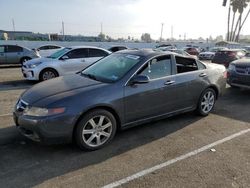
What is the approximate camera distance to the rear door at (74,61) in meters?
9.83

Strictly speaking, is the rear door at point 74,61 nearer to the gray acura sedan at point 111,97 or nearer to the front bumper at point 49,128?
the gray acura sedan at point 111,97

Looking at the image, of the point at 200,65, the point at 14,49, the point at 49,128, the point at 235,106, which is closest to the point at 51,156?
the point at 49,128

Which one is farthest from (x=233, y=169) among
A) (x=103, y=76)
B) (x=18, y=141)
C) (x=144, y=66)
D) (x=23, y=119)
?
(x=18, y=141)

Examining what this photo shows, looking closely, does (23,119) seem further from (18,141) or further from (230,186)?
(230,186)

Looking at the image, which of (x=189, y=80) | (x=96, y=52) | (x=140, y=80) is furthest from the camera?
(x=96, y=52)

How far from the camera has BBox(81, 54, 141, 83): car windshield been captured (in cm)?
454

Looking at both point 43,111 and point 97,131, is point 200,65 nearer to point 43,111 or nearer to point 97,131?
point 97,131

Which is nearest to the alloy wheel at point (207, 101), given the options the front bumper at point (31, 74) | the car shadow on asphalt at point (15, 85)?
the car shadow on asphalt at point (15, 85)

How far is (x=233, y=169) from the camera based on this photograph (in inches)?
142

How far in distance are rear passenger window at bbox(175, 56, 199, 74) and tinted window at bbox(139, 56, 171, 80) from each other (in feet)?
0.90

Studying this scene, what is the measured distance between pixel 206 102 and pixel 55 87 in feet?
11.5

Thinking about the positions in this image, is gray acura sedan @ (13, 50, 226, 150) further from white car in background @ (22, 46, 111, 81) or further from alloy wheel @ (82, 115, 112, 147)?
white car in background @ (22, 46, 111, 81)

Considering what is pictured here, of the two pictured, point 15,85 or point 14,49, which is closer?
point 15,85

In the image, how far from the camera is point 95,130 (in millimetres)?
4094
